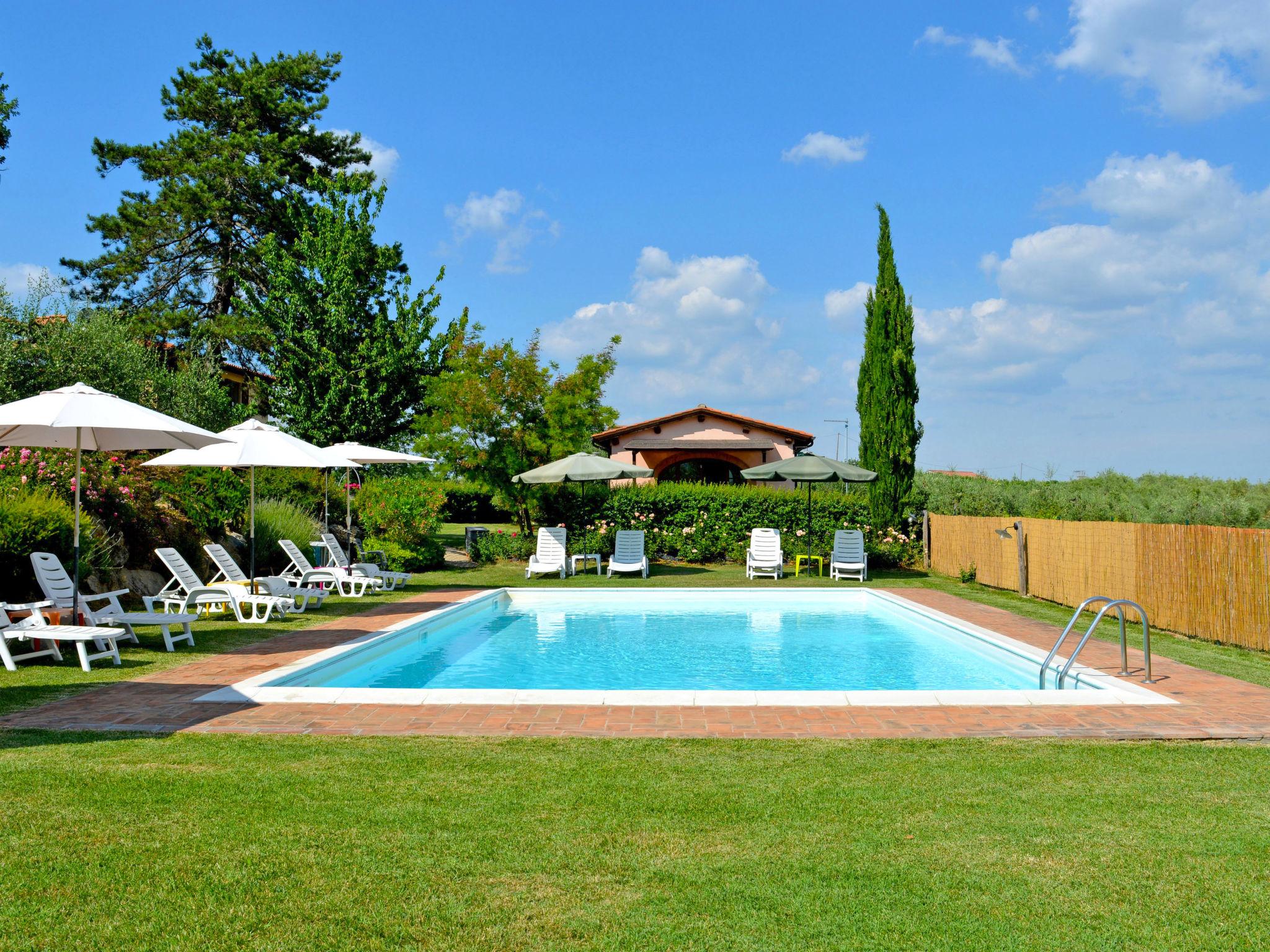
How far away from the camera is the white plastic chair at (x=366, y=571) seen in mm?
15641

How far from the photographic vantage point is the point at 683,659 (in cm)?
1092

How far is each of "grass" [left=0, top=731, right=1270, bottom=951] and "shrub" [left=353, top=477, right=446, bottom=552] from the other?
14268 millimetres

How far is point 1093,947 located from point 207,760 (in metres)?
4.61

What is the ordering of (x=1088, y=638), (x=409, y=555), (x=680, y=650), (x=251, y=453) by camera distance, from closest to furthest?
(x=1088, y=638) → (x=680, y=650) → (x=251, y=453) → (x=409, y=555)

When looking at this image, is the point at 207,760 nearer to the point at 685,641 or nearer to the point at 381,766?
the point at 381,766

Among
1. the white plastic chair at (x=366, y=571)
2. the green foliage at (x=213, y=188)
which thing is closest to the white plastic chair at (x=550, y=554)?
the white plastic chair at (x=366, y=571)

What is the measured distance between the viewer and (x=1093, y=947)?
3072 mm

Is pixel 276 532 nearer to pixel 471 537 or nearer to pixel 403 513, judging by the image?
pixel 403 513

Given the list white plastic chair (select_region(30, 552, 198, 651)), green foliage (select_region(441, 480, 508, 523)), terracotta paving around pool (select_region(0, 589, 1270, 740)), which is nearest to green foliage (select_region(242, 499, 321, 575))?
white plastic chair (select_region(30, 552, 198, 651))

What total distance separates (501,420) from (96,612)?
14.7 metres

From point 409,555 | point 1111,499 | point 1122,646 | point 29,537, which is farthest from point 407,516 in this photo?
point 1122,646

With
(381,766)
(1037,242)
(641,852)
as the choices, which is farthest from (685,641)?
(1037,242)

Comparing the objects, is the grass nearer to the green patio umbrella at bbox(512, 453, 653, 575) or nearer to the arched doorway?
the green patio umbrella at bbox(512, 453, 653, 575)

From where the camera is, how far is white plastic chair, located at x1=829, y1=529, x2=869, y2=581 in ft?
62.5
